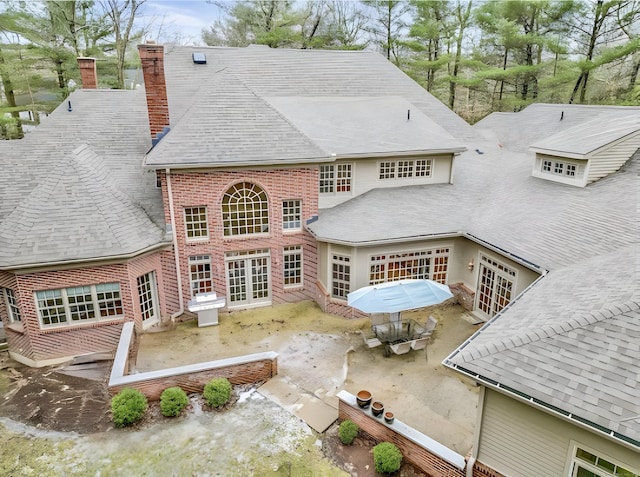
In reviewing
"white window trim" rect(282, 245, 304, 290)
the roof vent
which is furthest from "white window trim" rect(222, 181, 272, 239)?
the roof vent

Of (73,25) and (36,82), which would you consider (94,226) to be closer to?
(36,82)

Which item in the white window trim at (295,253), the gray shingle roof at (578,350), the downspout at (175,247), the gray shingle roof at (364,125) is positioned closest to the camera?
the gray shingle roof at (578,350)

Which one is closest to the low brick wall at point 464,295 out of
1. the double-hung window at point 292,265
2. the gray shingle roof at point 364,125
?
the gray shingle roof at point 364,125

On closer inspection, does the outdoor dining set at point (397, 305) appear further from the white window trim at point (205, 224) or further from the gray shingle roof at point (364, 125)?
the gray shingle roof at point (364, 125)

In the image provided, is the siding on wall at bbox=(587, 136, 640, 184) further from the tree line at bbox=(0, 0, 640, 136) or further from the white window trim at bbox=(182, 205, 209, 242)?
the tree line at bbox=(0, 0, 640, 136)

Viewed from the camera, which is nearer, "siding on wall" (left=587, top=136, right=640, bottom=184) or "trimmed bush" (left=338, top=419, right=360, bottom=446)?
"trimmed bush" (left=338, top=419, right=360, bottom=446)

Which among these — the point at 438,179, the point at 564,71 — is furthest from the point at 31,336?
the point at 564,71
